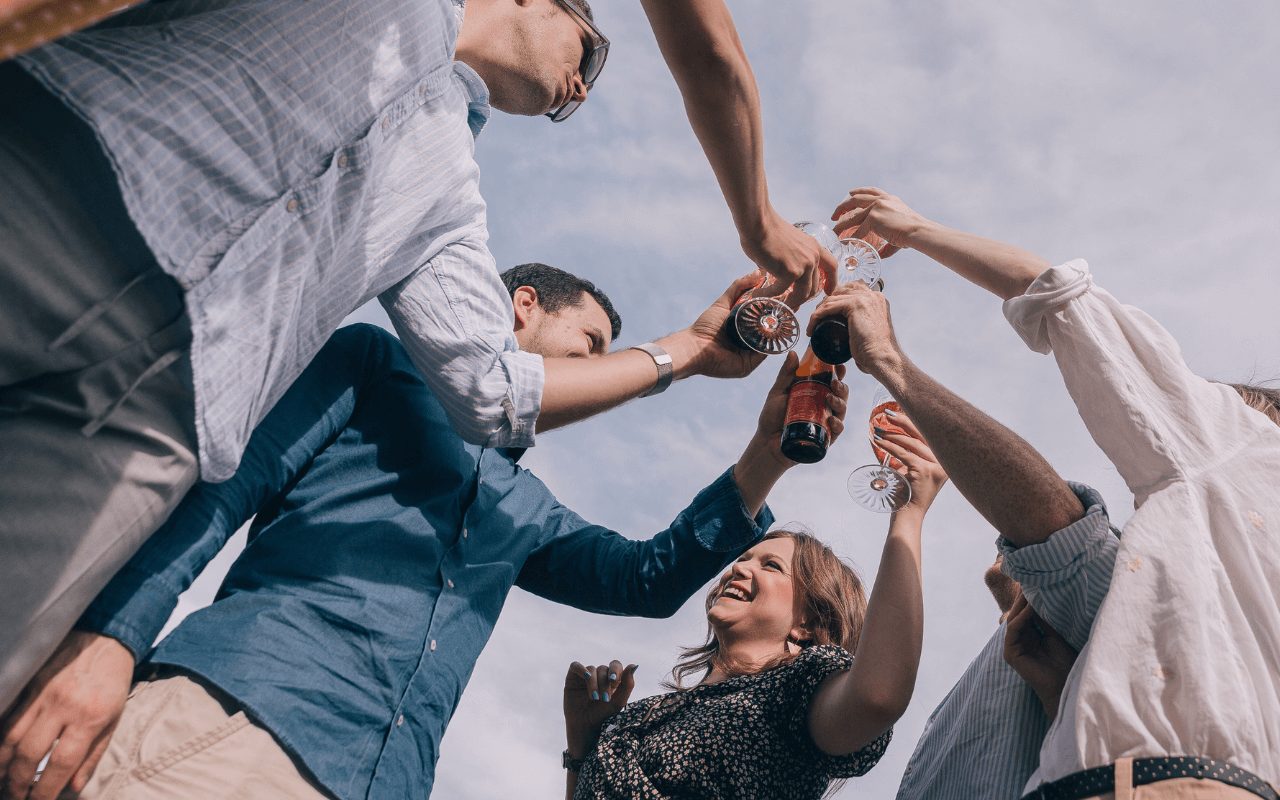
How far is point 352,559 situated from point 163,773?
23.5 inches

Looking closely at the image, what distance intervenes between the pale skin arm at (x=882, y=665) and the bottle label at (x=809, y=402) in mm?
417

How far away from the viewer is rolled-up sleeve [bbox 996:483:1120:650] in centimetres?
227

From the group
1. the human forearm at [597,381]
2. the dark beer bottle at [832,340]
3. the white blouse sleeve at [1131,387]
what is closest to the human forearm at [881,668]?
the dark beer bottle at [832,340]

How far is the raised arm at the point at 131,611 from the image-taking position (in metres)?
1.56

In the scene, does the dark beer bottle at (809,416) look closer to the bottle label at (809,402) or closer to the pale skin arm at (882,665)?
the bottle label at (809,402)

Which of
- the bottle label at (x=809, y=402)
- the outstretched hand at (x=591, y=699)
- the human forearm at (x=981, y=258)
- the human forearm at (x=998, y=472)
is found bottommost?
the outstretched hand at (x=591, y=699)

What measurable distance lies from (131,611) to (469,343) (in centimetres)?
83

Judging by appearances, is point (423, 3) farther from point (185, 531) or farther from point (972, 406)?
point (972, 406)

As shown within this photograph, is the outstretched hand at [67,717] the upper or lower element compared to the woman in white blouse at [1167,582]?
lower

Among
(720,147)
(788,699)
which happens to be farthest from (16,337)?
(788,699)

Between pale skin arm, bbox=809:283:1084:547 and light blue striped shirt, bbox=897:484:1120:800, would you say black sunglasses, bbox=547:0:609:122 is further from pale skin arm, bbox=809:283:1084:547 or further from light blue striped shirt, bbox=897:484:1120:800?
light blue striped shirt, bbox=897:484:1120:800

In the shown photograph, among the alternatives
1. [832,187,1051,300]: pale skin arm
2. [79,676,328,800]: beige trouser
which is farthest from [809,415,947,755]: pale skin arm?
[79,676,328,800]: beige trouser

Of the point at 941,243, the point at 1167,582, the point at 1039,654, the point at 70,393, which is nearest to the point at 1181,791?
the point at 1167,582

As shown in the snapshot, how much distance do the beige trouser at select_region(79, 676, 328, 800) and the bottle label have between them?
1.81 metres
